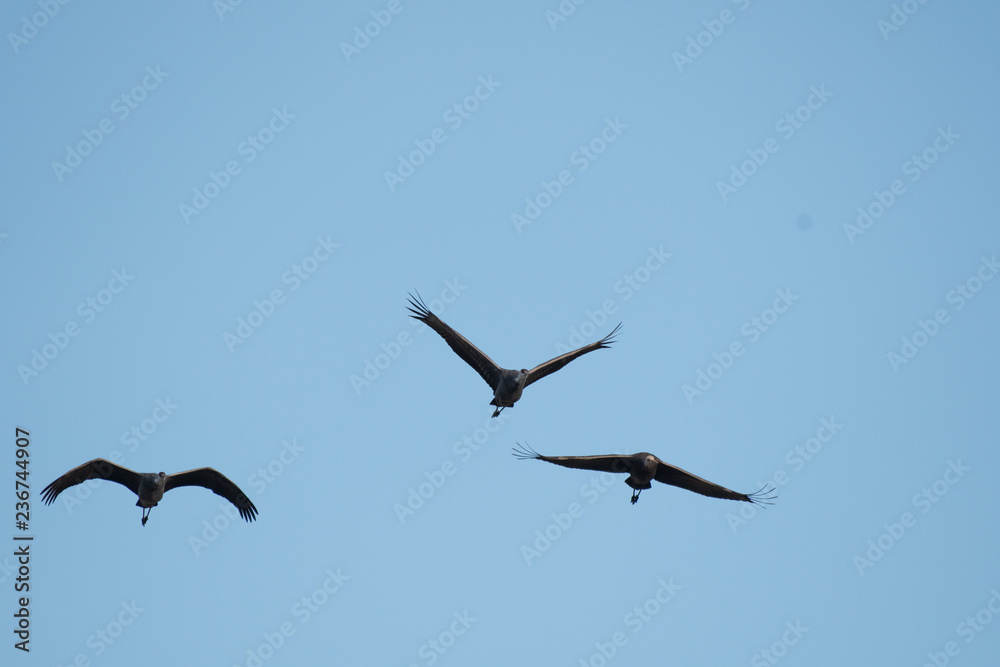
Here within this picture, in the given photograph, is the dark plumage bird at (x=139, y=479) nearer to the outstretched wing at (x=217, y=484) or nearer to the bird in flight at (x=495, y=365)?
the outstretched wing at (x=217, y=484)

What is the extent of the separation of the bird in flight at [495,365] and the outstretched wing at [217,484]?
8.71 meters

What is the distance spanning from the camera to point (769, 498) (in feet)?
137

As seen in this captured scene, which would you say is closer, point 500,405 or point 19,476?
point 500,405

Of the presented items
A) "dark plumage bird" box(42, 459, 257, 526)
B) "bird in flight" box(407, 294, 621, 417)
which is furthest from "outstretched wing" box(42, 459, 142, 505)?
"bird in flight" box(407, 294, 621, 417)

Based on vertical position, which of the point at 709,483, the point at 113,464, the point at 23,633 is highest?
the point at 709,483

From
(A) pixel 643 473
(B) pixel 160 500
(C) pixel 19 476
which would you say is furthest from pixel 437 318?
(C) pixel 19 476

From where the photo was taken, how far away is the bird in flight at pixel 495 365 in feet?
133

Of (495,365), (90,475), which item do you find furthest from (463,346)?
(90,475)

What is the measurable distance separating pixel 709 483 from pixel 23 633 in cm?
2255

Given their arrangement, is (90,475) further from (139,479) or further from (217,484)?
(217,484)

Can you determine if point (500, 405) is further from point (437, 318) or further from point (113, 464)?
point (113, 464)

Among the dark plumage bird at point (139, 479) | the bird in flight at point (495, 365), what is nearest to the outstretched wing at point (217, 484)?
the dark plumage bird at point (139, 479)

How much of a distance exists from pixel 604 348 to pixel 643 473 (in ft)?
13.5

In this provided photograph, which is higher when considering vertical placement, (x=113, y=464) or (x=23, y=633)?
(x=113, y=464)
